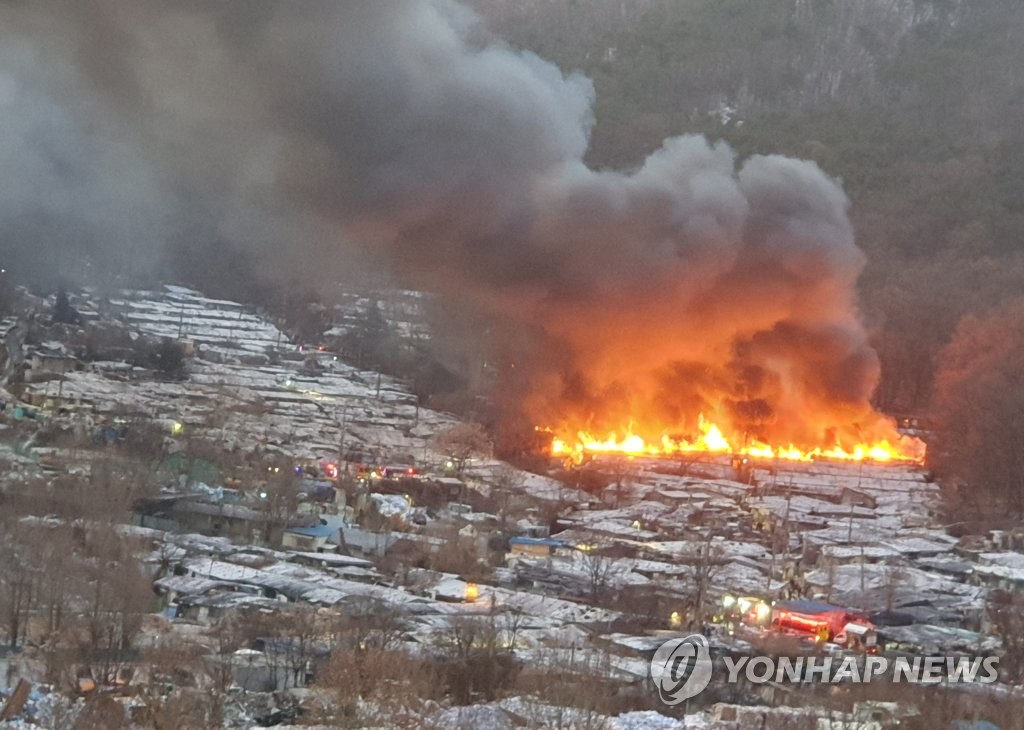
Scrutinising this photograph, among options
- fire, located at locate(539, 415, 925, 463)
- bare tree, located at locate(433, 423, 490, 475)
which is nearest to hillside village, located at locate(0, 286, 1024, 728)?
bare tree, located at locate(433, 423, 490, 475)

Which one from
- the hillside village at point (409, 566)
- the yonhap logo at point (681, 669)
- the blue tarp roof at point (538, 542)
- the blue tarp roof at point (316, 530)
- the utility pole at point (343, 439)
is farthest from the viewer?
the utility pole at point (343, 439)

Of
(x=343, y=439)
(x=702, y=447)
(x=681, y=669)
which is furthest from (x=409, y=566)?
(x=343, y=439)

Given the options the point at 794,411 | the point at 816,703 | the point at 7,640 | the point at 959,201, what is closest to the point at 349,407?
the point at 794,411

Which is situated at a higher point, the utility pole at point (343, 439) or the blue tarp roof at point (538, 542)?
the utility pole at point (343, 439)

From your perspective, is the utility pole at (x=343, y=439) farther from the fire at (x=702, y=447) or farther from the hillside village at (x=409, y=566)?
the fire at (x=702, y=447)

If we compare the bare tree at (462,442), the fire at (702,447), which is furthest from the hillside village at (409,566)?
the fire at (702,447)

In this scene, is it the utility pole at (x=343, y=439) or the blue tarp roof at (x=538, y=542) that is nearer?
the blue tarp roof at (x=538, y=542)

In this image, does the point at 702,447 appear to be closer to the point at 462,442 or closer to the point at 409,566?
the point at 462,442
